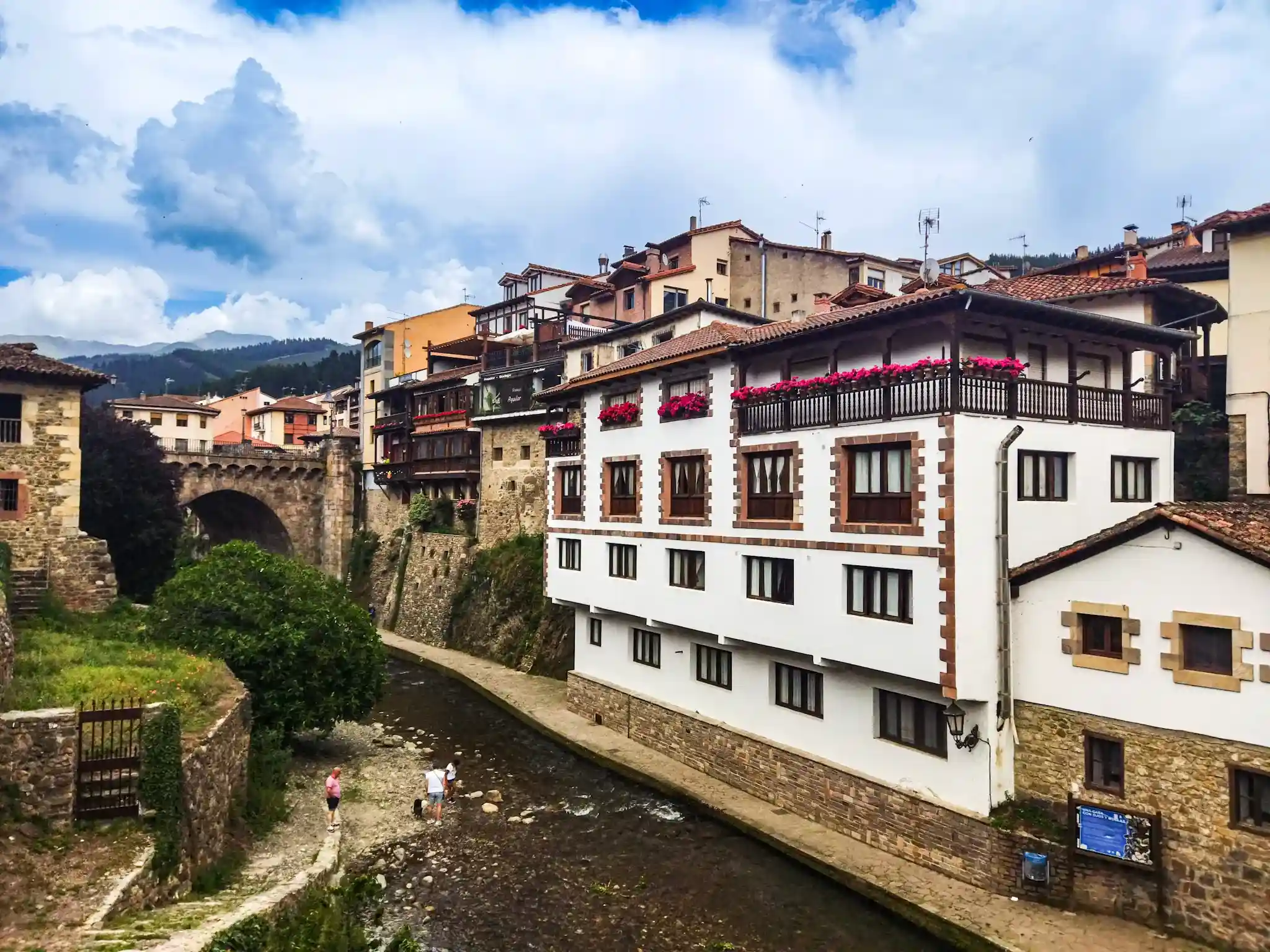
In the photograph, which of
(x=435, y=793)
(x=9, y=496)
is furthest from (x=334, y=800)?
(x=9, y=496)

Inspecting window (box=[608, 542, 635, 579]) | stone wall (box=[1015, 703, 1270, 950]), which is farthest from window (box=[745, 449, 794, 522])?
stone wall (box=[1015, 703, 1270, 950])

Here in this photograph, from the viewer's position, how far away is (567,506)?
93.3 ft

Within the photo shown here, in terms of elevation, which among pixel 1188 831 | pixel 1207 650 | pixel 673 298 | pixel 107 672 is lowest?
pixel 1188 831

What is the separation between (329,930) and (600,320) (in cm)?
3846

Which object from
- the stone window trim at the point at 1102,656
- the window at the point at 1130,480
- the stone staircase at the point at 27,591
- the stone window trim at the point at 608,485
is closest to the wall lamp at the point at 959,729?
the stone window trim at the point at 1102,656

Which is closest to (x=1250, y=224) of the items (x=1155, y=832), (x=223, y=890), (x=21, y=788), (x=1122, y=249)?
(x=1122, y=249)

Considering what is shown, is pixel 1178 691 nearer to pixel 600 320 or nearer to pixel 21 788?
pixel 21 788

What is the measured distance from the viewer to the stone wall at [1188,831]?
1248 cm

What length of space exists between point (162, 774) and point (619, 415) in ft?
49.7

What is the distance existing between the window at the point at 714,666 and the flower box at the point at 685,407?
622 cm

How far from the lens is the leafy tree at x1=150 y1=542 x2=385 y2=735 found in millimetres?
21469

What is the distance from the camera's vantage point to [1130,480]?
18359mm

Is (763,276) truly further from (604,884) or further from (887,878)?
(604,884)

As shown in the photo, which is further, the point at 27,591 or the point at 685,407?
the point at 27,591
